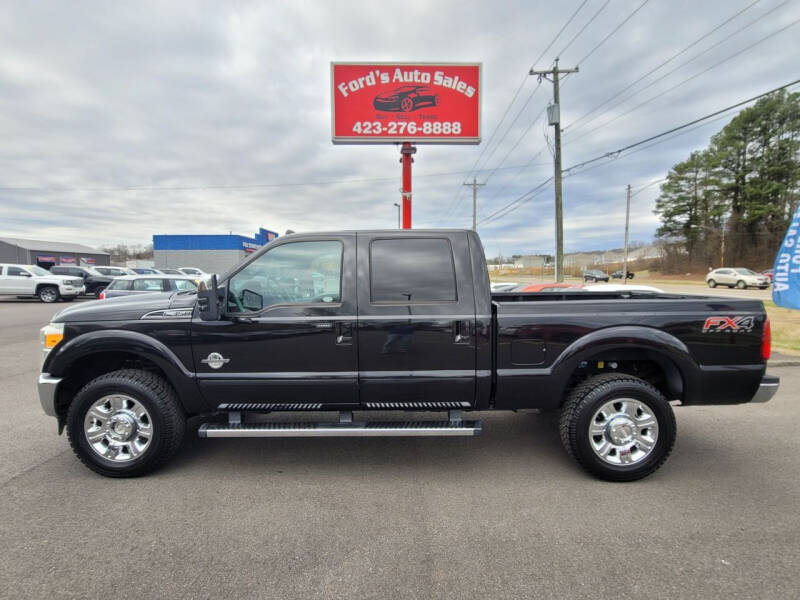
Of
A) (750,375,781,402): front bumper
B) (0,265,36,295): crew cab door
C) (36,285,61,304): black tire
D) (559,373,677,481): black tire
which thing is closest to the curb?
(750,375,781,402): front bumper

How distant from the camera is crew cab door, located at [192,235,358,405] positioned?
10.2 ft

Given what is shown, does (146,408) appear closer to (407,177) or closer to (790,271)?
(407,177)

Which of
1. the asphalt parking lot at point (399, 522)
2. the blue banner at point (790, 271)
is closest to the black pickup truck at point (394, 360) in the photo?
the asphalt parking lot at point (399, 522)

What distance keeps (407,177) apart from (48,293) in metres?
18.2

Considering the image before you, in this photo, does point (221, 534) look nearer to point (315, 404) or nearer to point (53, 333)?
point (315, 404)

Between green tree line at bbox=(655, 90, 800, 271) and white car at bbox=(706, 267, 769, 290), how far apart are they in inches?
774

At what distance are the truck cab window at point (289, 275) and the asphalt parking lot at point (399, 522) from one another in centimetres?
143

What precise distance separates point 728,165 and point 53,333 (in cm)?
6439

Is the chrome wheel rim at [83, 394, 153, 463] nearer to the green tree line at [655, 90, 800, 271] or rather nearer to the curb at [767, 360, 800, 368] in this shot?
the curb at [767, 360, 800, 368]

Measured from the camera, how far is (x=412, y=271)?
128 inches

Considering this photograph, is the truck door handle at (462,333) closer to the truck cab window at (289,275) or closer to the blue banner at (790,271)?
the truck cab window at (289,275)

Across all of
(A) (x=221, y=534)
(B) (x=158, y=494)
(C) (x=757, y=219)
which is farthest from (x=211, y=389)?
(C) (x=757, y=219)

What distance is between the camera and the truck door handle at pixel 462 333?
3.12 metres

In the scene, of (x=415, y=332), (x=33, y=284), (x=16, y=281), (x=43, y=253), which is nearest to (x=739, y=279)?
(x=415, y=332)
